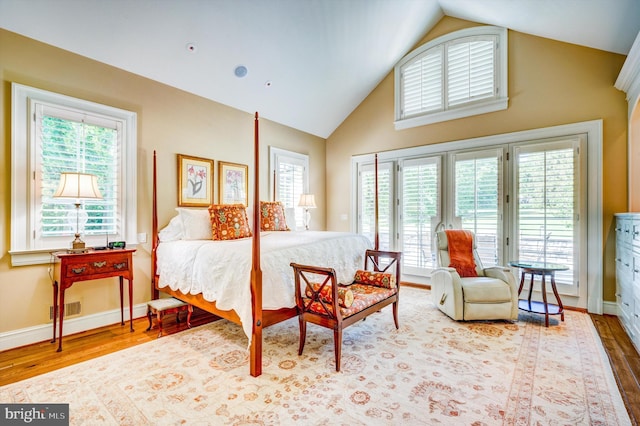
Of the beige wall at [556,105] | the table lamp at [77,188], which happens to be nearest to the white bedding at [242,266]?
the table lamp at [77,188]

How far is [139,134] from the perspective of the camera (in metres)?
3.60

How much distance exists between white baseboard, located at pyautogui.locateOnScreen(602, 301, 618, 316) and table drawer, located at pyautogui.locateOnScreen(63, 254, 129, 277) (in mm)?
→ 5537

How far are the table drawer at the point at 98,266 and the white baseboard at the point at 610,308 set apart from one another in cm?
554

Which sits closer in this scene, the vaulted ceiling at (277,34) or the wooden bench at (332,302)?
the wooden bench at (332,302)

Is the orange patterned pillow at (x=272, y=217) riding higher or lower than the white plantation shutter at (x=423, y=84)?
lower

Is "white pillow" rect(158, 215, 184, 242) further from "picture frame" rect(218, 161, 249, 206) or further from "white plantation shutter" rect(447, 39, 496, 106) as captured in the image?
"white plantation shutter" rect(447, 39, 496, 106)

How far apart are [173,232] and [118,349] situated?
1.40 m

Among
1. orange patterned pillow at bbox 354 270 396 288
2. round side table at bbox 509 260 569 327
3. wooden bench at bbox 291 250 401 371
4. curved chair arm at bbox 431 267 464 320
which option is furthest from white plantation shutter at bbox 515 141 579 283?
wooden bench at bbox 291 250 401 371

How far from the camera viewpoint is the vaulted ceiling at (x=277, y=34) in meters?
2.89

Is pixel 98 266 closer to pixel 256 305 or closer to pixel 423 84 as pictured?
pixel 256 305

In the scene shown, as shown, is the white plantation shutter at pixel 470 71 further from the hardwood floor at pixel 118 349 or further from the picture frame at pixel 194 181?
the picture frame at pixel 194 181

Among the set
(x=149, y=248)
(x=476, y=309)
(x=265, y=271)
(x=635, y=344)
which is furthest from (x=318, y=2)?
(x=635, y=344)

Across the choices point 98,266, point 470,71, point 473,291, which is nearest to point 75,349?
point 98,266

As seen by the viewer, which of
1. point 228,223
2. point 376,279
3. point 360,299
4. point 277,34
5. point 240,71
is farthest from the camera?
point 240,71
